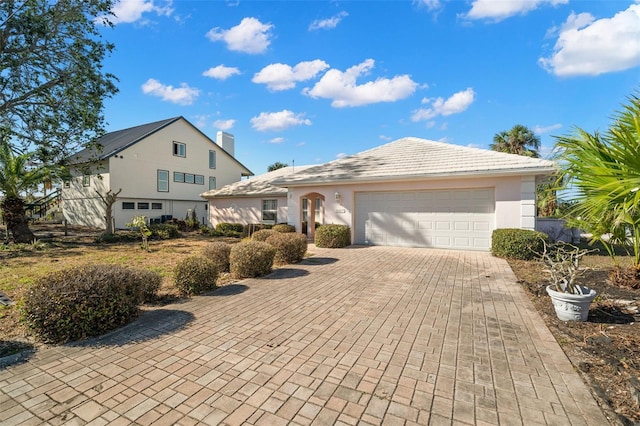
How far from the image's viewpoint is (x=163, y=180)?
77.9ft

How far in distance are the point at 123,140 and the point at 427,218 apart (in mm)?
24548

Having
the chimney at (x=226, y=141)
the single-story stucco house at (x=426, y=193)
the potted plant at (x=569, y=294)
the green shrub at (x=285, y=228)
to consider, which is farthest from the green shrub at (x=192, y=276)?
the chimney at (x=226, y=141)

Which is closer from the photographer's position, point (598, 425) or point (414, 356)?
point (598, 425)

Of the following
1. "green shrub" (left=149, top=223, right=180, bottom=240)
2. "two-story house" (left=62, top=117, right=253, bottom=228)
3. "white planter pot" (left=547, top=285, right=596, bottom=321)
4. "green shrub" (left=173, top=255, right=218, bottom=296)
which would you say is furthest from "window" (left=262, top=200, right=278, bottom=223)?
"white planter pot" (left=547, top=285, right=596, bottom=321)

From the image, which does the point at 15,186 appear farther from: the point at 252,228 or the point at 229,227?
the point at 252,228

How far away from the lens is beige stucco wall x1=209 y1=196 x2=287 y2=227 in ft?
59.5

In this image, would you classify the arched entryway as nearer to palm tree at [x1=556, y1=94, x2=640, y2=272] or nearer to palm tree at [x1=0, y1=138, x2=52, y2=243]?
palm tree at [x1=556, y1=94, x2=640, y2=272]

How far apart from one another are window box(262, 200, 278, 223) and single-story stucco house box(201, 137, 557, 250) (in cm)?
425

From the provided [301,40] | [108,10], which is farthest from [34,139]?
[301,40]

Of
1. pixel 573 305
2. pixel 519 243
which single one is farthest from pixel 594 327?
pixel 519 243

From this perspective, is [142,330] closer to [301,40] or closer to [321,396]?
[321,396]

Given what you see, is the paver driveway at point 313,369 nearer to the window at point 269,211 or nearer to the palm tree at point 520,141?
the window at point 269,211

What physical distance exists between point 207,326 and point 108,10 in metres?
14.4

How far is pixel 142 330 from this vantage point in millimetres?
4090
